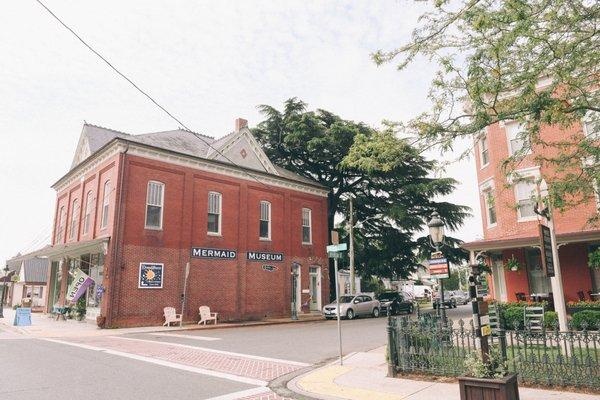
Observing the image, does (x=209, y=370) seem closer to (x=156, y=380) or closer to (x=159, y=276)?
(x=156, y=380)

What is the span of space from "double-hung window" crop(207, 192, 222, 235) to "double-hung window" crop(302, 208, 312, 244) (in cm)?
730

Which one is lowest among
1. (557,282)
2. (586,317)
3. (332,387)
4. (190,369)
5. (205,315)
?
(332,387)

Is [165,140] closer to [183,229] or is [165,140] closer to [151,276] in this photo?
[183,229]

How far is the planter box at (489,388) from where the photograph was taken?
5754 mm

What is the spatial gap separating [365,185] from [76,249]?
20.6 m

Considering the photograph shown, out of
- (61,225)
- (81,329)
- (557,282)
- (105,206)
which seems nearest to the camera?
(557,282)

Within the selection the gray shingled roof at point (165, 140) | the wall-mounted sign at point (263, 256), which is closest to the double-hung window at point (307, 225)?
the gray shingled roof at point (165, 140)

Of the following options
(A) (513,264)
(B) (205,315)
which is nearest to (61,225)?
(B) (205,315)

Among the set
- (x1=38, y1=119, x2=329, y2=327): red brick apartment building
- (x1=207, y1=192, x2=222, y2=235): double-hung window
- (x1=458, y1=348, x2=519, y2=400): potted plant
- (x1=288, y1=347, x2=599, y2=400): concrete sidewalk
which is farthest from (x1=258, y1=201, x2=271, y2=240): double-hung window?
(x1=458, y1=348, x2=519, y2=400): potted plant

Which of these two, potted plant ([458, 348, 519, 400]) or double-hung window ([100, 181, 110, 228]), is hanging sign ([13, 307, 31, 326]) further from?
potted plant ([458, 348, 519, 400])

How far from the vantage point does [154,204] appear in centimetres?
2264

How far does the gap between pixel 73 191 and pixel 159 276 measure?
1059 centimetres

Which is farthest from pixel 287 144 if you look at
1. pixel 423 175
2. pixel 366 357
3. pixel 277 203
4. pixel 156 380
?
pixel 156 380

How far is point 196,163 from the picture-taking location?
24.5m
